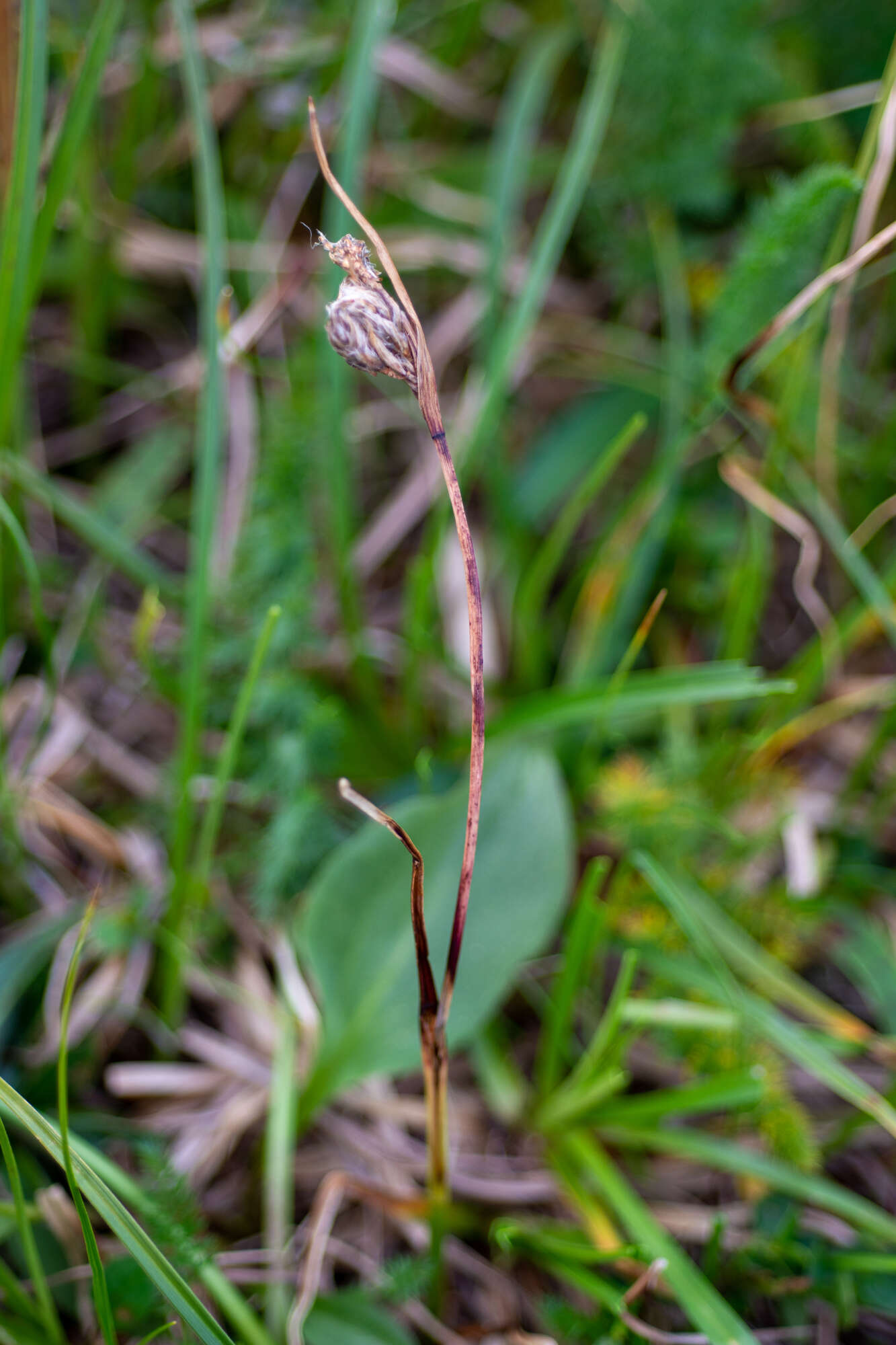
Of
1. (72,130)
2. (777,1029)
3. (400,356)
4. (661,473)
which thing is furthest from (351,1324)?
(72,130)

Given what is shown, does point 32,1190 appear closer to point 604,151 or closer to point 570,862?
point 570,862

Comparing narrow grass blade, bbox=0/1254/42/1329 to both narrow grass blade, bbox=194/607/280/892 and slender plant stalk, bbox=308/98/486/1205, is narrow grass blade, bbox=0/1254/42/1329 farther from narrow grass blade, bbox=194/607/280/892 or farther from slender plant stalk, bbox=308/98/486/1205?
slender plant stalk, bbox=308/98/486/1205

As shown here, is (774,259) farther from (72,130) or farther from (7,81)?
(7,81)

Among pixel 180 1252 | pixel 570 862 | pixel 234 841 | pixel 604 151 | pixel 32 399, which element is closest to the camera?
pixel 180 1252

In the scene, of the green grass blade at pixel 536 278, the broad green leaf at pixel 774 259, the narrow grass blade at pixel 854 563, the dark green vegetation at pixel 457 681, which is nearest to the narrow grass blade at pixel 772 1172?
the dark green vegetation at pixel 457 681

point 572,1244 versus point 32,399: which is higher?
point 32,399

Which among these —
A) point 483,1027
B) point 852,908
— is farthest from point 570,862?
point 852,908

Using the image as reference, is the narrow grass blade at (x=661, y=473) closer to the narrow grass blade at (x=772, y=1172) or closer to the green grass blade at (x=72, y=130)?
the narrow grass blade at (x=772, y=1172)
